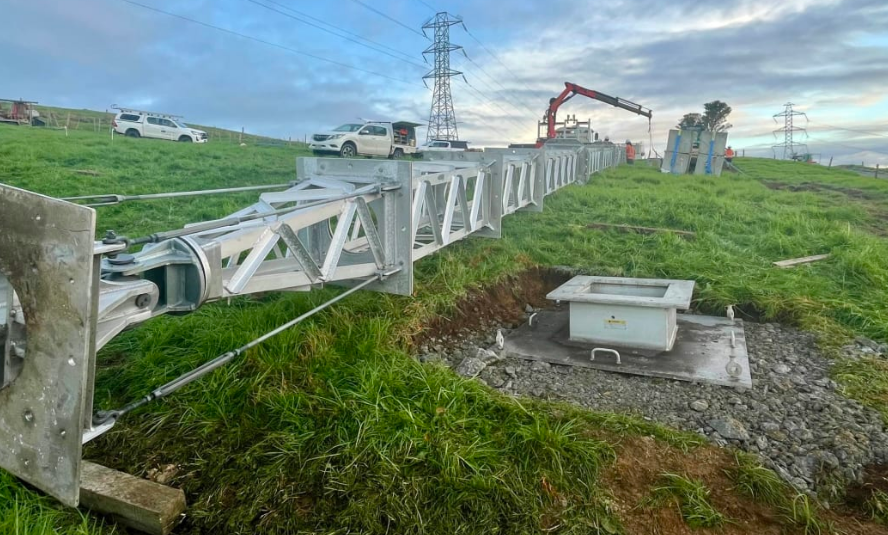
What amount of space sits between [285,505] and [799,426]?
11.2 ft

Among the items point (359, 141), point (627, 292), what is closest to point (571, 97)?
point (359, 141)

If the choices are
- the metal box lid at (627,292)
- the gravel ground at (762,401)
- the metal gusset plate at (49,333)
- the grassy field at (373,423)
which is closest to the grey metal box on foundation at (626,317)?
the metal box lid at (627,292)

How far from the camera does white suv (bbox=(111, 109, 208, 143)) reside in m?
23.6

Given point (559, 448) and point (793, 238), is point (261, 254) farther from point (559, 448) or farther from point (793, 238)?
point (793, 238)

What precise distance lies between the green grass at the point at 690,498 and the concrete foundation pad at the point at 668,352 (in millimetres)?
1757

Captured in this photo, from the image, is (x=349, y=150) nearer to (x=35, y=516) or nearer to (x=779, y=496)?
(x=35, y=516)

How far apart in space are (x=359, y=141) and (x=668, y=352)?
16.6 metres

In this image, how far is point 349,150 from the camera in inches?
795

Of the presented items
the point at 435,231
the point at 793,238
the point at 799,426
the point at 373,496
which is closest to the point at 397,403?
the point at 373,496

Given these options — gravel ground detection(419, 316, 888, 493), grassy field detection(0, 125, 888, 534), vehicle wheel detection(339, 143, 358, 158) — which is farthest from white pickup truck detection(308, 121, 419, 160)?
gravel ground detection(419, 316, 888, 493)

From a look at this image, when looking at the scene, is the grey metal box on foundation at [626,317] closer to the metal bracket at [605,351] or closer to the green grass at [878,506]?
the metal bracket at [605,351]

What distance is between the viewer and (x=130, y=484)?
3189 mm

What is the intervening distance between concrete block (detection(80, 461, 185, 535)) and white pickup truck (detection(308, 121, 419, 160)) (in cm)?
1616

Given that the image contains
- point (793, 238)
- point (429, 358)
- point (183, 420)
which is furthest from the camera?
point (793, 238)
